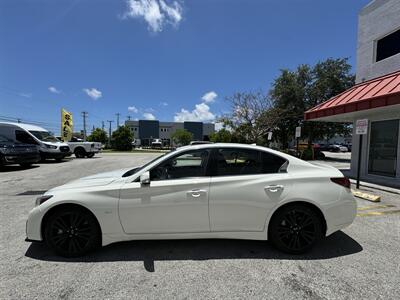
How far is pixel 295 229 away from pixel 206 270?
1.37 metres

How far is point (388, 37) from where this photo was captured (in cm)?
986

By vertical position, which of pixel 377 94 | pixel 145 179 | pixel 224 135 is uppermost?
pixel 377 94

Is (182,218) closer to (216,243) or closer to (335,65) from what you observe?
(216,243)

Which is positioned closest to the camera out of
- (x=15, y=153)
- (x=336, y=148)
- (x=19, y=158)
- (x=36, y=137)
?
(x=15, y=153)

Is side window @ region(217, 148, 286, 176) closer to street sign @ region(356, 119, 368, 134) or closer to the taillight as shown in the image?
the taillight

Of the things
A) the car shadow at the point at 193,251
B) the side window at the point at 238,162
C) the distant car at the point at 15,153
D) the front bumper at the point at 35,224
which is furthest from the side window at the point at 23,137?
the side window at the point at 238,162

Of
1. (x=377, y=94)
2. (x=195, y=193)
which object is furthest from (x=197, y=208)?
(x=377, y=94)

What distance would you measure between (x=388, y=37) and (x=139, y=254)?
12843mm

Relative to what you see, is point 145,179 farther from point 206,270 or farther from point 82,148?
point 82,148

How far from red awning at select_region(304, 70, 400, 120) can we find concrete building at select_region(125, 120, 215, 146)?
70.9 metres

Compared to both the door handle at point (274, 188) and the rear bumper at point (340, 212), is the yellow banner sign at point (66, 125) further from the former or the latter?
the rear bumper at point (340, 212)

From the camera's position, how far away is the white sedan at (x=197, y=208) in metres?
3.08

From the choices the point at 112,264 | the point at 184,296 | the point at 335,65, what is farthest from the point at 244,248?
the point at 335,65

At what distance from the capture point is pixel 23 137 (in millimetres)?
13953
